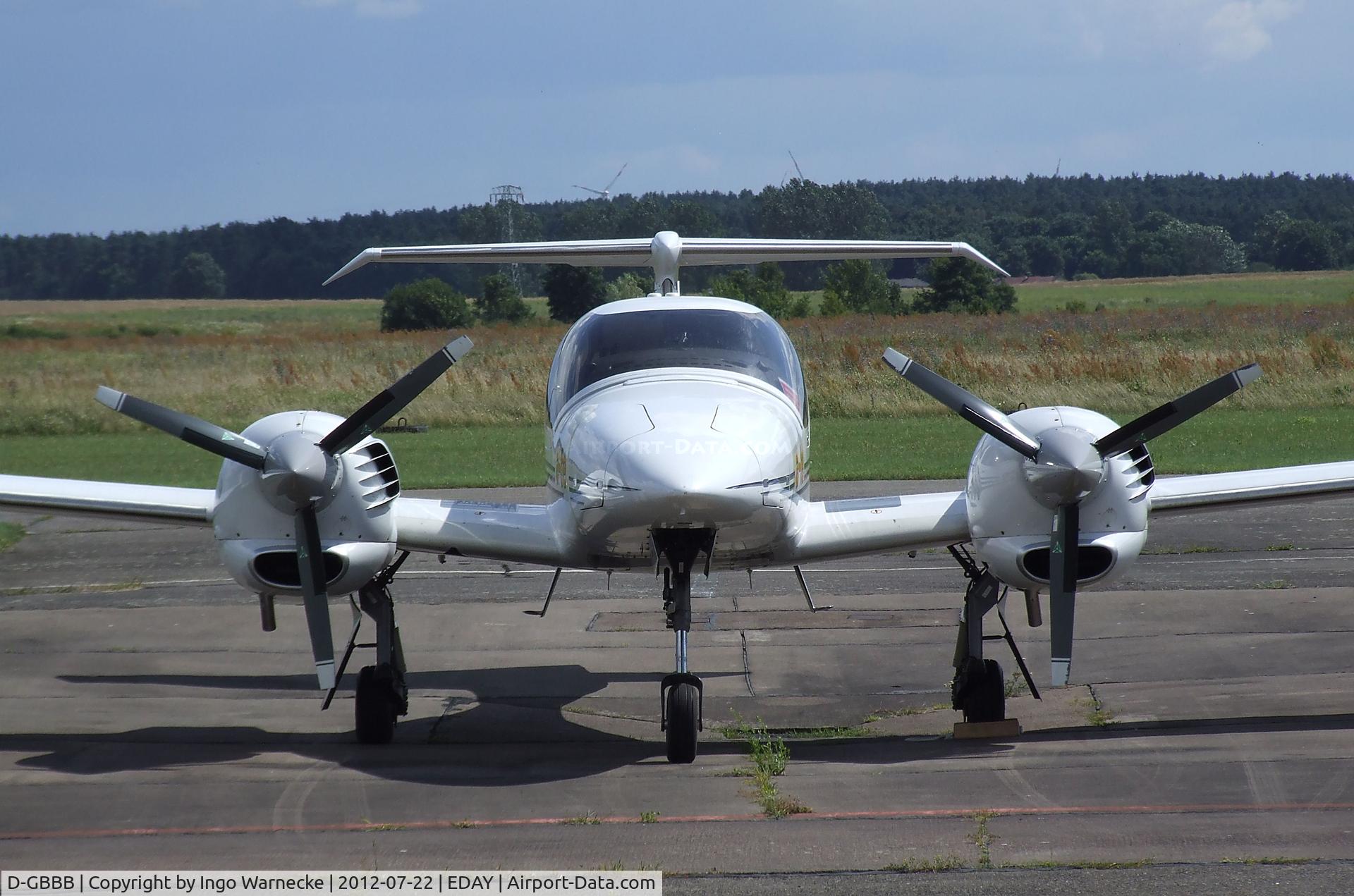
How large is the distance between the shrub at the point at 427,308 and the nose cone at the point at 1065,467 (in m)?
46.4

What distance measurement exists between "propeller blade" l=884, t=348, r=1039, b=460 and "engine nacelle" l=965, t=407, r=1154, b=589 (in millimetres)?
108

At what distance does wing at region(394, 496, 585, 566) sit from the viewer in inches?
362

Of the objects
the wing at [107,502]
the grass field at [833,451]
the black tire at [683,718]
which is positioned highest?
the wing at [107,502]

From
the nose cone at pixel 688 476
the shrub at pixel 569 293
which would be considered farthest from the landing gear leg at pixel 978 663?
the shrub at pixel 569 293

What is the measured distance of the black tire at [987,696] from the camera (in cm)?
912

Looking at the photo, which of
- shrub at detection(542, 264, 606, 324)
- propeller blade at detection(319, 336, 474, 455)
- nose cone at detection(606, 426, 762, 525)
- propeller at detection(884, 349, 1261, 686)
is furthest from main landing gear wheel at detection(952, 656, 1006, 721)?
shrub at detection(542, 264, 606, 324)

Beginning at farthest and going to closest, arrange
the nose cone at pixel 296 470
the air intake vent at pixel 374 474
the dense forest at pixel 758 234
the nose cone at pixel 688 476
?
the dense forest at pixel 758 234
the air intake vent at pixel 374 474
the nose cone at pixel 296 470
the nose cone at pixel 688 476

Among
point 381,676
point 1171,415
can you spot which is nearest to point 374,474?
point 381,676

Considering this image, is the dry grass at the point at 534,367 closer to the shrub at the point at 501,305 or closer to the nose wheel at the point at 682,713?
the shrub at the point at 501,305

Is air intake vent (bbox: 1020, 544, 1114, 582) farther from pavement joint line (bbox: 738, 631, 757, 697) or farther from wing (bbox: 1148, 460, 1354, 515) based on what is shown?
pavement joint line (bbox: 738, 631, 757, 697)

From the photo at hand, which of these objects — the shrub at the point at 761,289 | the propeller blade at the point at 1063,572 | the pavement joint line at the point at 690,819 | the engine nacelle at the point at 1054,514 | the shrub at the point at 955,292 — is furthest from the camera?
the shrub at the point at 955,292

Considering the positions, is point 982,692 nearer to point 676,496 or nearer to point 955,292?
point 676,496

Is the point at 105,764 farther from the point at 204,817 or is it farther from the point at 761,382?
the point at 761,382

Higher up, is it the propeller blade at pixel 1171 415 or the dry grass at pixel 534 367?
the propeller blade at pixel 1171 415
